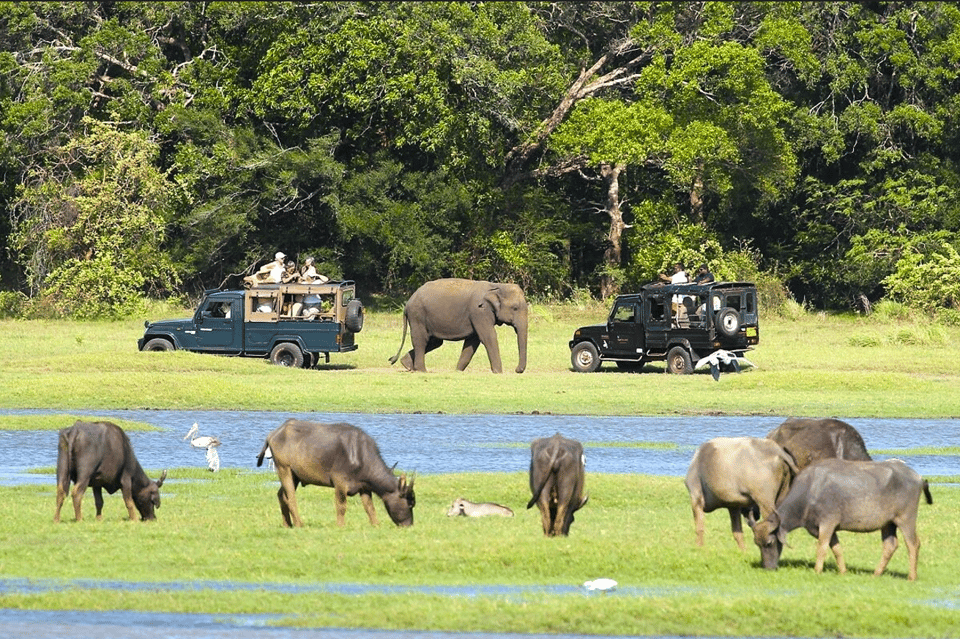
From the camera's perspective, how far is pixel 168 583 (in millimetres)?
12414

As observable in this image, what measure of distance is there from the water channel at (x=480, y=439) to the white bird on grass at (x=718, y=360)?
546cm

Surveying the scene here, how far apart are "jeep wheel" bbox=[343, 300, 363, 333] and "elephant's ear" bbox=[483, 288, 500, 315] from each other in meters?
2.70

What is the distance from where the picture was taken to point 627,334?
34438mm

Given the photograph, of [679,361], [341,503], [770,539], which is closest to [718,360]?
[679,361]

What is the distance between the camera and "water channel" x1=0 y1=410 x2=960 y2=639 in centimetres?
2095

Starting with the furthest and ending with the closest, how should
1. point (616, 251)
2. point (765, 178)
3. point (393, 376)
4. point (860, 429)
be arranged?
point (616, 251)
point (765, 178)
point (393, 376)
point (860, 429)

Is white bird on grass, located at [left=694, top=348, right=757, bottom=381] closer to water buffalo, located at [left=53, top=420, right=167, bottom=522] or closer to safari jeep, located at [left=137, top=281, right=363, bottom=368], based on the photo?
safari jeep, located at [left=137, top=281, right=363, bottom=368]

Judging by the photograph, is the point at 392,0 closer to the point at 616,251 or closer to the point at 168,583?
the point at 616,251

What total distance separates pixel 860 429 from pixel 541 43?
2465 cm

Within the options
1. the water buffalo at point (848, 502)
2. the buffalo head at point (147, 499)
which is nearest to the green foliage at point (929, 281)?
Answer: the buffalo head at point (147, 499)

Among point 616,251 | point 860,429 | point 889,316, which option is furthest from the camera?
point 616,251

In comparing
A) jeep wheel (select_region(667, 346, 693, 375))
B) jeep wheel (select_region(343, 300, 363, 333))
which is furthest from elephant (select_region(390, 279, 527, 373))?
jeep wheel (select_region(667, 346, 693, 375))

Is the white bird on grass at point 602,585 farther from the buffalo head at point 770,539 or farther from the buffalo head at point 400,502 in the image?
the buffalo head at point 400,502

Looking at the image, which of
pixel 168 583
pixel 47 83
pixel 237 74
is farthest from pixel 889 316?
pixel 168 583
